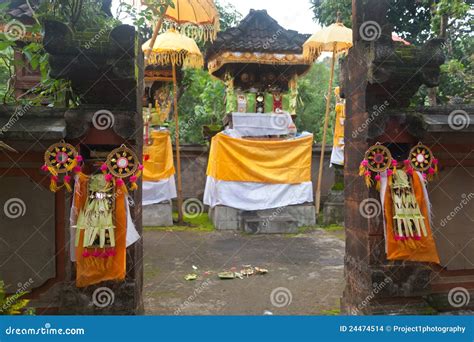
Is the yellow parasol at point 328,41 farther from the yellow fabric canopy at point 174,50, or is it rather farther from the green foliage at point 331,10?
A: the yellow fabric canopy at point 174,50

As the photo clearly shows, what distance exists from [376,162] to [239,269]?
12.0 ft

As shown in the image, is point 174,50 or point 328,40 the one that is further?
point 174,50

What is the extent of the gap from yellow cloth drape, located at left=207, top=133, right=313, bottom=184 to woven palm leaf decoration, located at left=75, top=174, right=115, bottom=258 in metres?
6.63

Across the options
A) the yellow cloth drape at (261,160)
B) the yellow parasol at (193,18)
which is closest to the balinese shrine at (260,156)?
the yellow cloth drape at (261,160)

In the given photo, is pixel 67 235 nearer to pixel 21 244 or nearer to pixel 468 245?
pixel 21 244

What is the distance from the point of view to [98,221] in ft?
13.4

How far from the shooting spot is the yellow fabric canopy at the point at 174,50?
397 inches

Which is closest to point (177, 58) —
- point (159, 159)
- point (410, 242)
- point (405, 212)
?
point (159, 159)

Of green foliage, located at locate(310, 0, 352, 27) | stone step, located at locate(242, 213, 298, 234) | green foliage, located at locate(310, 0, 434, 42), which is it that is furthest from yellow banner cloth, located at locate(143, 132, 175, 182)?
green foliage, located at locate(310, 0, 434, 42)

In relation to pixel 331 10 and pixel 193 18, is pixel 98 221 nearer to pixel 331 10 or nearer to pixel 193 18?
pixel 193 18

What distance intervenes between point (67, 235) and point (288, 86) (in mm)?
9211

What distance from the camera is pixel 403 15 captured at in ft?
35.1

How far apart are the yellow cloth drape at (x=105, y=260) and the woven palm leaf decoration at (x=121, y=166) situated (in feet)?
0.36

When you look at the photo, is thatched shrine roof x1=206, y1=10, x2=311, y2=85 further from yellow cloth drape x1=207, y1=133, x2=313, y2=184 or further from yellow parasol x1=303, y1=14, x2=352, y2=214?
yellow cloth drape x1=207, y1=133, x2=313, y2=184
